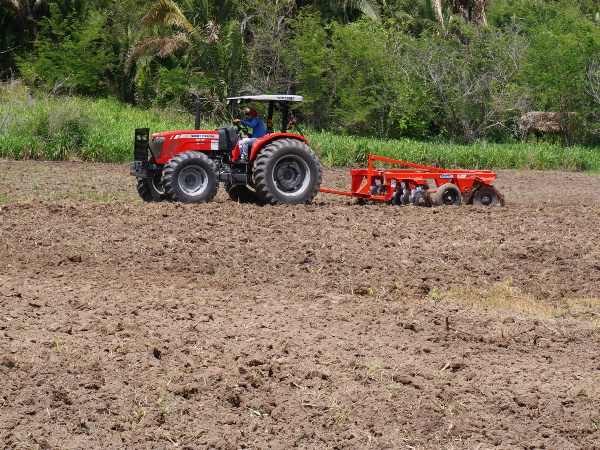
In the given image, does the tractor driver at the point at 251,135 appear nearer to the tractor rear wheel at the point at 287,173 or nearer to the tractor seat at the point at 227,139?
the tractor seat at the point at 227,139

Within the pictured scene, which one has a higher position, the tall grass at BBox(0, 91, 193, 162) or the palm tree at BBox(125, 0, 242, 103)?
the palm tree at BBox(125, 0, 242, 103)

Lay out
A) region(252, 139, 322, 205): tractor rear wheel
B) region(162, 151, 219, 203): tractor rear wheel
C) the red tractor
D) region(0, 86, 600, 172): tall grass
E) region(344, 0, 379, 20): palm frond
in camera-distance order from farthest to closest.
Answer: region(344, 0, 379, 20): palm frond < region(0, 86, 600, 172): tall grass < region(252, 139, 322, 205): tractor rear wheel < the red tractor < region(162, 151, 219, 203): tractor rear wheel

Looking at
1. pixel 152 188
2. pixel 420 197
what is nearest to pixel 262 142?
pixel 152 188

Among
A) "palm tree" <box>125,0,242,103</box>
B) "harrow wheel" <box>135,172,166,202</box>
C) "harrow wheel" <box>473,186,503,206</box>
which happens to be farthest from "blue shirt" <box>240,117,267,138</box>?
"palm tree" <box>125,0,242,103</box>

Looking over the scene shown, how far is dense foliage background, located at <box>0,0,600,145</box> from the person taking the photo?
28.5 meters

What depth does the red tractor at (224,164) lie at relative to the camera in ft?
39.6

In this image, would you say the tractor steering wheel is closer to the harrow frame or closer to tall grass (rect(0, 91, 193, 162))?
the harrow frame

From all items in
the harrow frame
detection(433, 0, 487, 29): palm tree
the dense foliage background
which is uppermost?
detection(433, 0, 487, 29): palm tree

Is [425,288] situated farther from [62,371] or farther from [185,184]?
[185,184]

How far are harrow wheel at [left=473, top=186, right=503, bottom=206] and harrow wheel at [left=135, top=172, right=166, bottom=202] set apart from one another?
5.36 metres

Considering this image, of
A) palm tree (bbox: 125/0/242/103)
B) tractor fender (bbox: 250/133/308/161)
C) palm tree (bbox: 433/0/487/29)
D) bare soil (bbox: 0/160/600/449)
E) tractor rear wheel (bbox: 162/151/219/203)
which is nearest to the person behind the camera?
bare soil (bbox: 0/160/600/449)

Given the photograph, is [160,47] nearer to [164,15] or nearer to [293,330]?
[164,15]

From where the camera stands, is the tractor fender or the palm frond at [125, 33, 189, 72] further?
the palm frond at [125, 33, 189, 72]

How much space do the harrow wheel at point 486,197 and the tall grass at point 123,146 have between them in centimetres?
841
